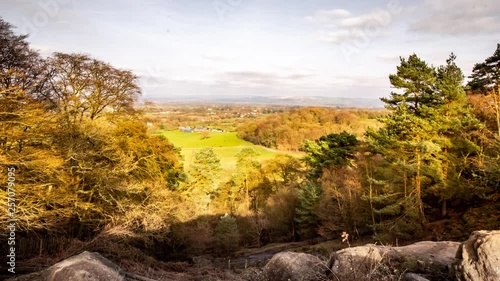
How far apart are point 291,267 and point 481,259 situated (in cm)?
365

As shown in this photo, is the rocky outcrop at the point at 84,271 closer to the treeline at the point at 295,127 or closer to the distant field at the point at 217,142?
the distant field at the point at 217,142

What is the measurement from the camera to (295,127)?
70.3m

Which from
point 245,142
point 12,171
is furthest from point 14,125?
point 245,142

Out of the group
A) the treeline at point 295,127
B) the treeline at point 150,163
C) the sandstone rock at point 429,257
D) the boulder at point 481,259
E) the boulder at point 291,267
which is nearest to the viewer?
the boulder at point 481,259

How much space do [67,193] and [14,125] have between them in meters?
3.80

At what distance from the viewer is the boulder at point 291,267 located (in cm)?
707

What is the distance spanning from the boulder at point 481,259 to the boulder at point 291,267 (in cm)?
268

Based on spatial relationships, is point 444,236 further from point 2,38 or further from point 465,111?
point 2,38

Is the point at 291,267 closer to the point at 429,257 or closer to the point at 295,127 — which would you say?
the point at 429,257

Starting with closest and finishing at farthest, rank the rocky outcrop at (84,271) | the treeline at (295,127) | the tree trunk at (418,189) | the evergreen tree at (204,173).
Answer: the rocky outcrop at (84,271) → the tree trunk at (418,189) → the evergreen tree at (204,173) → the treeline at (295,127)

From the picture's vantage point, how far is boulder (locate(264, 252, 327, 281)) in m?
7.07

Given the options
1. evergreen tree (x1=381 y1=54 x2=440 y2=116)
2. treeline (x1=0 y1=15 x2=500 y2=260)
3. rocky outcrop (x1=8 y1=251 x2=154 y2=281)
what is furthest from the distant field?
rocky outcrop (x1=8 y1=251 x2=154 y2=281)

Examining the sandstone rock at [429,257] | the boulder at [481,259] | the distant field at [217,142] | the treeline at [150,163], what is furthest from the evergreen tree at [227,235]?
the distant field at [217,142]

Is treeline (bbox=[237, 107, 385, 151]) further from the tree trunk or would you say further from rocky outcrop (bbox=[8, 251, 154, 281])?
rocky outcrop (bbox=[8, 251, 154, 281])
